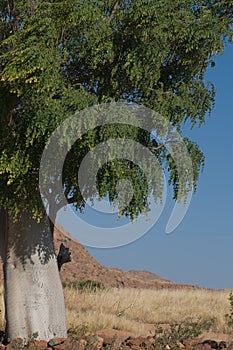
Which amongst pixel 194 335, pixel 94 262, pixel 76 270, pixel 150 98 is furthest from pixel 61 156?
pixel 94 262

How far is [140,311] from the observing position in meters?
17.0

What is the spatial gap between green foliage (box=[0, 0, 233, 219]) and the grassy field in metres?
4.13

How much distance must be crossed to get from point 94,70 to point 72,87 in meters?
0.66

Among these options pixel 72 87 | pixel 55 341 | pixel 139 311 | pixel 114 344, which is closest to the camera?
pixel 72 87

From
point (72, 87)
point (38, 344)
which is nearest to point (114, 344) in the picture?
point (38, 344)

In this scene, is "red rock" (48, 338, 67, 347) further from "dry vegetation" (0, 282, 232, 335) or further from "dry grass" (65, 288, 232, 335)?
"dry grass" (65, 288, 232, 335)

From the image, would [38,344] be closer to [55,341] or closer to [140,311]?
[55,341]

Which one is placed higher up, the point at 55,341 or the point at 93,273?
the point at 93,273

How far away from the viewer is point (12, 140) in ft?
31.4

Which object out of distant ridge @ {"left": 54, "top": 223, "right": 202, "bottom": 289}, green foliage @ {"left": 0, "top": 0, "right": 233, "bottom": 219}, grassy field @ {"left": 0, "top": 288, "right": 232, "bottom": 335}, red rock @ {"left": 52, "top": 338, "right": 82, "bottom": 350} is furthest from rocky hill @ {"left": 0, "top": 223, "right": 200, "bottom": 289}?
green foliage @ {"left": 0, "top": 0, "right": 233, "bottom": 219}

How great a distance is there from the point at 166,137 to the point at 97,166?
1686mm

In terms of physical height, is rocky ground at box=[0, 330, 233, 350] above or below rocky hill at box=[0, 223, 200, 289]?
below

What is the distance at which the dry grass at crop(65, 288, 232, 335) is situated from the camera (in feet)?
44.2

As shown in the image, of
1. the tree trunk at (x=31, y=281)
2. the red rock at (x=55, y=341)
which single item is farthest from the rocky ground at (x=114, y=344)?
the tree trunk at (x=31, y=281)
